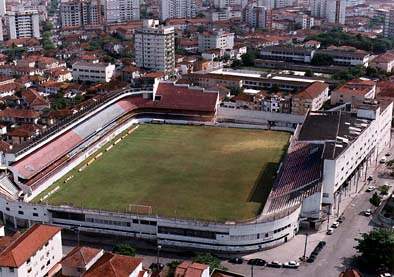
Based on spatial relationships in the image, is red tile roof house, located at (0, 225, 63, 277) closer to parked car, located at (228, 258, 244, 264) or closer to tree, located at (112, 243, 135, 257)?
tree, located at (112, 243, 135, 257)

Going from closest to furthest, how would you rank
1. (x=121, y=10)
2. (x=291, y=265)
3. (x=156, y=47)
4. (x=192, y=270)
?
(x=192, y=270), (x=291, y=265), (x=156, y=47), (x=121, y=10)

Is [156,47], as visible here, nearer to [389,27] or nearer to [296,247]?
[296,247]

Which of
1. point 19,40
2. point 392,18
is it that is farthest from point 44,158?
point 392,18

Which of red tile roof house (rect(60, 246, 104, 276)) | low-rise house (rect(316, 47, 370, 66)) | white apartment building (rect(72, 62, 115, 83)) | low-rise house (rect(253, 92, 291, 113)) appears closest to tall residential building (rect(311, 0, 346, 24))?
low-rise house (rect(316, 47, 370, 66))

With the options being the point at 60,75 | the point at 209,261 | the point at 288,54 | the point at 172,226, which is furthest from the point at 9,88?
the point at 209,261

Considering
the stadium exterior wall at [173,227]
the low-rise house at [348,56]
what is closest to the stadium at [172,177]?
the stadium exterior wall at [173,227]

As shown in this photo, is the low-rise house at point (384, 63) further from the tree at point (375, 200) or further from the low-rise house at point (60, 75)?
the tree at point (375, 200)

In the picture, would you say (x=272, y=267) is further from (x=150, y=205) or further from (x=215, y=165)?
(x=215, y=165)
